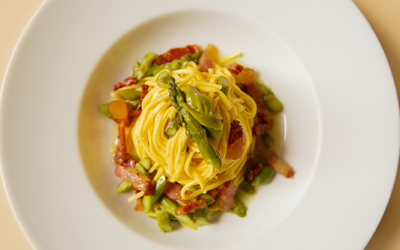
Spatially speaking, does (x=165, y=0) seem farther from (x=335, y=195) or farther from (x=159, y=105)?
(x=335, y=195)

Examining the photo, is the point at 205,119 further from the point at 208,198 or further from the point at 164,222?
the point at 164,222

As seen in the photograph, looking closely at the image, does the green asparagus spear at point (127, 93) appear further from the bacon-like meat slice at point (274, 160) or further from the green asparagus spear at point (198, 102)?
the bacon-like meat slice at point (274, 160)

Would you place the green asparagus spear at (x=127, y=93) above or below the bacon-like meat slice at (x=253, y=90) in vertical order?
above

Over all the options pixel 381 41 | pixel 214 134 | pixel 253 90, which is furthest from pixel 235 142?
pixel 381 41

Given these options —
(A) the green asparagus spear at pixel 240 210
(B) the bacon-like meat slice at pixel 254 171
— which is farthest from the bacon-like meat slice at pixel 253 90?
(A) the green asparagus spear at pixel 240 210

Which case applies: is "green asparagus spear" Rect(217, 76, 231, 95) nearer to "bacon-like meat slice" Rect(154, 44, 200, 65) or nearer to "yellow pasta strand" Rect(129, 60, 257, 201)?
"yellow pasta strand" Rect(129, 60, 257, 201)

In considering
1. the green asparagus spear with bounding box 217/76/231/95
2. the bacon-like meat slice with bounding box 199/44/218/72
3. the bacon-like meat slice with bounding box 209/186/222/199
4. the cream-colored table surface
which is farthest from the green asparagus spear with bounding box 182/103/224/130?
the cream-colored table surface
